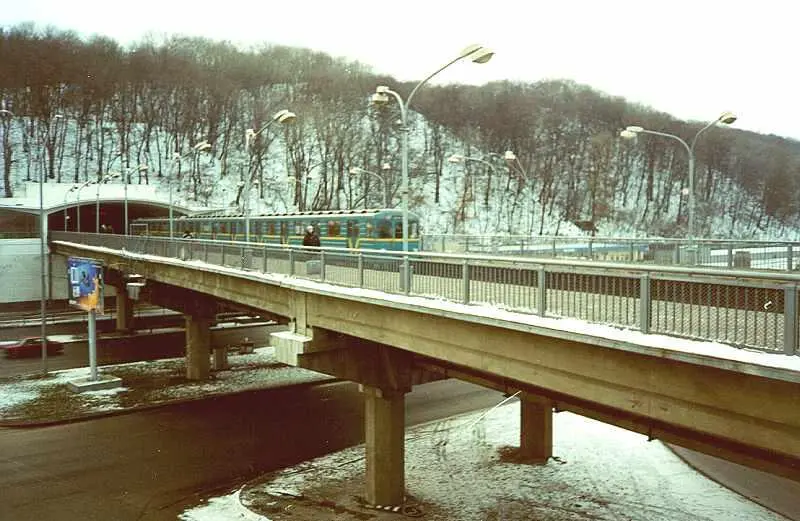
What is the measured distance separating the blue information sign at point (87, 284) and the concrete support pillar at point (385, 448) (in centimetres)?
1718

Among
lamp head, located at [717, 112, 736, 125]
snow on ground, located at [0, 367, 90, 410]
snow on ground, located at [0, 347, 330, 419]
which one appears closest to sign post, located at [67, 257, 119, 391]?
snow on ground, located at [0, 347, 330, 419]

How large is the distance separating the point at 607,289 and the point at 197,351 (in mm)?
26728

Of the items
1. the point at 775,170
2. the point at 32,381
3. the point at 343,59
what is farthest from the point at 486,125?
the point at 32,381

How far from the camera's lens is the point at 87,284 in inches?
1169

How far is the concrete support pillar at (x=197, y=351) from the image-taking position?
105ft

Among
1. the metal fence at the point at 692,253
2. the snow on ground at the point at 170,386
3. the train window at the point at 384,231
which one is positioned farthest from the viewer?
the train window at the point at 384,231

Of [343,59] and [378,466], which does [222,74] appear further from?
[378,466]

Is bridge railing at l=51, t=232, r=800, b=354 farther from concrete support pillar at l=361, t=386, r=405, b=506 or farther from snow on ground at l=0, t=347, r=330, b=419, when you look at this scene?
snow on ground at l=0, t=347, r=330, b=419

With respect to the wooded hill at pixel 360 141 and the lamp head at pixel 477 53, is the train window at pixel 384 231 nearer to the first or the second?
the lamp head at pixel 477 53

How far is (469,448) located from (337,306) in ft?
28.7

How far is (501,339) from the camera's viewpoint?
438 inches

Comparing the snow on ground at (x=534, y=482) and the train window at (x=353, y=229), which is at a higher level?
the train window at (x=353, y=229)


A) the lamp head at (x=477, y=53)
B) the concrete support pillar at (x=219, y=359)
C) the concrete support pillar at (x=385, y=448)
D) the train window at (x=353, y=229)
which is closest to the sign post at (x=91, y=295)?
the concrete support pillar at (x=219, y=359)

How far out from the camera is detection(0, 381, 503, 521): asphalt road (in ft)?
55.3
